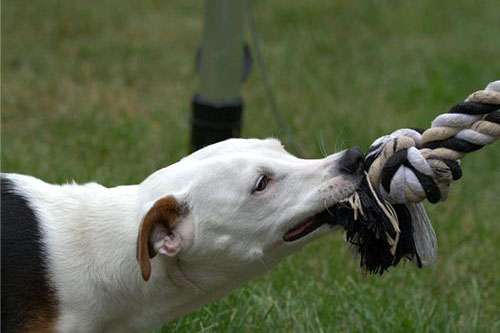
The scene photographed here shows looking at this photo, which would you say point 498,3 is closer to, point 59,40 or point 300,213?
point 59,40

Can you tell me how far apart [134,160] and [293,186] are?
9.27 feet

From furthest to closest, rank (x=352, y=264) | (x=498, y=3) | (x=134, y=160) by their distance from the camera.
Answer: (x=498, y=3), (x=134, y=160), (x=352, y=264)

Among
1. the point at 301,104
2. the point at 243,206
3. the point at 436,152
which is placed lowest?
the point at 301,104

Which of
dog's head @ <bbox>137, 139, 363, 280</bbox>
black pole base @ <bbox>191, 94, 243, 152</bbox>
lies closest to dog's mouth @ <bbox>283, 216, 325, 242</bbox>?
dog's head @ <bbox>137, 139, 363, 280</bbox>

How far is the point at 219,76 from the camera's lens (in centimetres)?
589

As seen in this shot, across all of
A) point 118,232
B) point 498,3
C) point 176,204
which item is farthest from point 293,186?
point 498,3

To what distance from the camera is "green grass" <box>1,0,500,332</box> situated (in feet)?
13.9

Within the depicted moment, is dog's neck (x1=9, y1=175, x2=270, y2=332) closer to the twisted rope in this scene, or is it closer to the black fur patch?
the black fur patch

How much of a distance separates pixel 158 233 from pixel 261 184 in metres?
0.39

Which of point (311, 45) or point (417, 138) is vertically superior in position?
point (417, 138)

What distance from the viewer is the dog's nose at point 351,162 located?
310 cm

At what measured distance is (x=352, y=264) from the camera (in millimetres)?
4773

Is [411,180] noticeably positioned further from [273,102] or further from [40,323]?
[273,102]

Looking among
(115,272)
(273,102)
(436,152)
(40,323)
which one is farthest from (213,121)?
(436,152)
